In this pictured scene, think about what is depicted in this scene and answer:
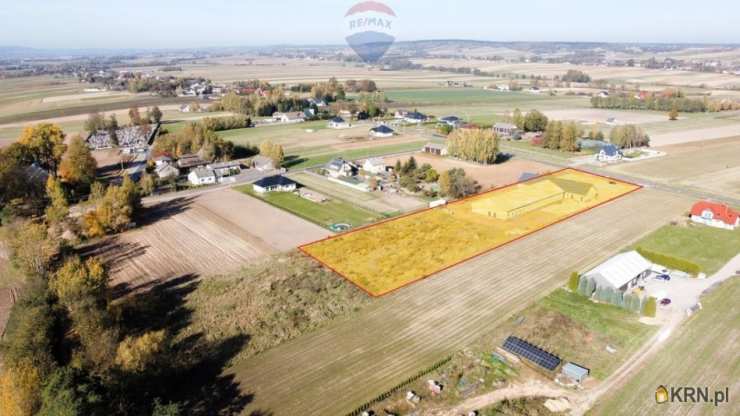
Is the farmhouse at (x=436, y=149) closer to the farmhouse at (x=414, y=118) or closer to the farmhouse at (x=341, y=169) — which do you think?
the farmhouse at (x=341, y=169)

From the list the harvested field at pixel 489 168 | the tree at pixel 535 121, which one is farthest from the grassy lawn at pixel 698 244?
the tree at pixel 535 121

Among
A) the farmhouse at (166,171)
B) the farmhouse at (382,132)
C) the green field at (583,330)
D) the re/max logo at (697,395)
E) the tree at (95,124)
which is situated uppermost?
the tree at (95,124)

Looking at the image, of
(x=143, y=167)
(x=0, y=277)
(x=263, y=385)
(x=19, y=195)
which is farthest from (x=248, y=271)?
(x=143, y=167)

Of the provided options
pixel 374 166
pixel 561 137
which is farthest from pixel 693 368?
pixel 561 137

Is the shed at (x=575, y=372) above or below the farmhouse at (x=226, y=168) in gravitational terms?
below

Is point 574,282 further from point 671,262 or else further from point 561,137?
point 561,137

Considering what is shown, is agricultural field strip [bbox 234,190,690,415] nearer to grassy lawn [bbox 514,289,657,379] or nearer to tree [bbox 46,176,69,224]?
grassy lawn [bbox 514,289,657,379]
